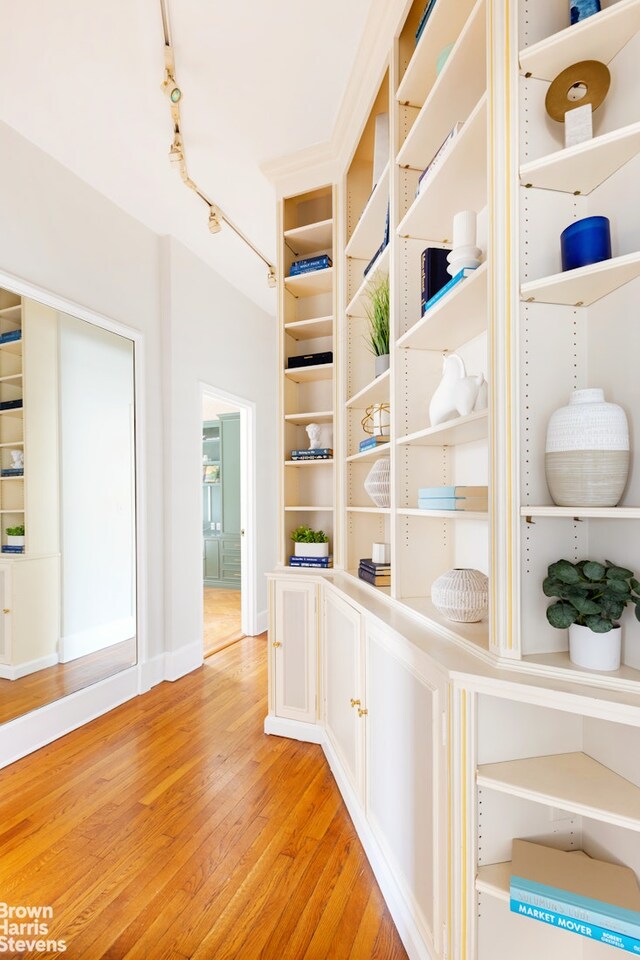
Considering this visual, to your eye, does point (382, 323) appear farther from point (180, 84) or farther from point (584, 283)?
point (180, 84)

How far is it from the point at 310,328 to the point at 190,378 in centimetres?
132

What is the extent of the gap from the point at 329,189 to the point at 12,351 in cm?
183

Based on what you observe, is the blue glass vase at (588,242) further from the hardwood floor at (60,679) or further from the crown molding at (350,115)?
the hardwood floor at (60,679)

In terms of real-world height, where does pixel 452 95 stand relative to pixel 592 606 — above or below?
above

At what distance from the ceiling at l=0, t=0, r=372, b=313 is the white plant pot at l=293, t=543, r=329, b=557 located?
204cm

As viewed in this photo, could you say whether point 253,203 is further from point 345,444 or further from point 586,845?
point 586,845

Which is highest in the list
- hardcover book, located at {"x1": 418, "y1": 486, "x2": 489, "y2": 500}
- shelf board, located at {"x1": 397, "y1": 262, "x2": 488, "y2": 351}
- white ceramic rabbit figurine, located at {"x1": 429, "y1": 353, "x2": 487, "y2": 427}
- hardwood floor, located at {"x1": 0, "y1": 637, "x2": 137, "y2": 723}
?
shelf board, located at {"x1": 397, "y1": 262, "x2": 488, "y2": 351}

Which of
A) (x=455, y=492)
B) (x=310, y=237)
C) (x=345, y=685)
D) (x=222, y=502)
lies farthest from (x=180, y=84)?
(x=222, y=502)

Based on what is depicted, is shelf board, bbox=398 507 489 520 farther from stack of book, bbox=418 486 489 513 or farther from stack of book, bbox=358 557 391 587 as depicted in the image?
stack of book, bbox=358 557 391 587

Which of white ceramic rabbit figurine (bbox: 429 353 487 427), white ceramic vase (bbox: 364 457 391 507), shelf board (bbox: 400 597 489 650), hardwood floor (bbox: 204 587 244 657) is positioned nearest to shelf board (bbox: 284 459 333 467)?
white ceramic vase (bbox: 364 457 391 507)

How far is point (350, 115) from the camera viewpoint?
90.7 inches

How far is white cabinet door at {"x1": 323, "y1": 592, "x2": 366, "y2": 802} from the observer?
1.88 meters

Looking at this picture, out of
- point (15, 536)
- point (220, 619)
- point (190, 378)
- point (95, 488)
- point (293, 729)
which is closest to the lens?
point (15, 536)

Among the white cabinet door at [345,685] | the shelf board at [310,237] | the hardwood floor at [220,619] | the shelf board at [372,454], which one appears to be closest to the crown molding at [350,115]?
the shelf board at [310,237]
